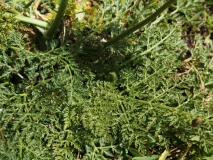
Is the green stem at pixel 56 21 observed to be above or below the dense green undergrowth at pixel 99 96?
above

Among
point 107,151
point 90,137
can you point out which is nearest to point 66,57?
point 90,137

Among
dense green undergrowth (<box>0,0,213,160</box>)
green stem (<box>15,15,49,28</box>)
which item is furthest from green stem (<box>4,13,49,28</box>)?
dense green undergrowth (<box>0,0,213,160</box>)

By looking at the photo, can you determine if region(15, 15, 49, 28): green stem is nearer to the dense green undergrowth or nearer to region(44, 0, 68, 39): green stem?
region(44, 0, 68, 39): green stem

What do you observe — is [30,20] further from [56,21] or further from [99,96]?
[99,96]

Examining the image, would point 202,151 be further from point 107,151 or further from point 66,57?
point 66,57

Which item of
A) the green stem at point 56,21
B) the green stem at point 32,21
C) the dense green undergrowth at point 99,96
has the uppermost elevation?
the green stem at point 32,21

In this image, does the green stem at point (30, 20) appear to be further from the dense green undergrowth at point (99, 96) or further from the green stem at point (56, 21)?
the dense green undergrowth at point (99, 96)

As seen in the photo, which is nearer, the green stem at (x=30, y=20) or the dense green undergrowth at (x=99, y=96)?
the dense green undergrowth at (x=99, y=96)

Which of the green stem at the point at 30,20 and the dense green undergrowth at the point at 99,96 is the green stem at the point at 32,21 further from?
the dense green undergrowth at the point at 99,96

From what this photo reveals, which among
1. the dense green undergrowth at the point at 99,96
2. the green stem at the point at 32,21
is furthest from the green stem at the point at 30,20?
the dense green undergrowth at the point at 99,96
